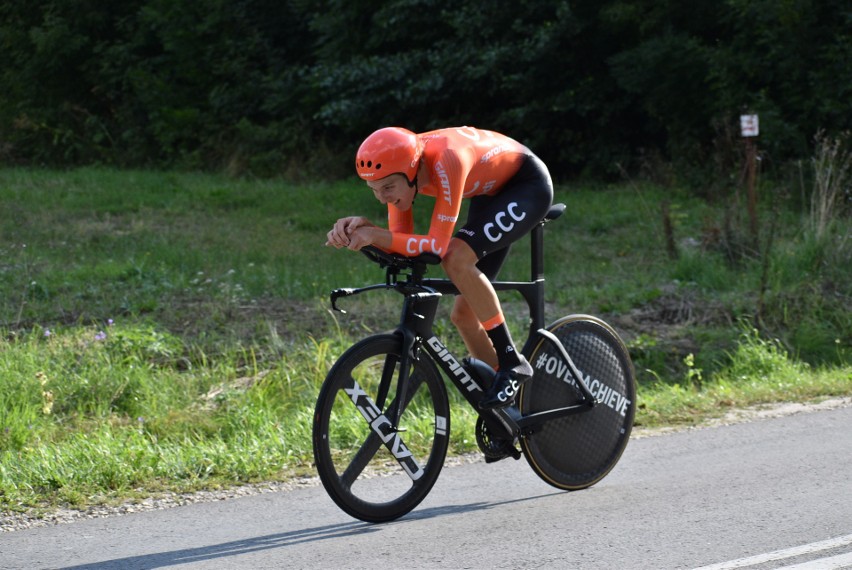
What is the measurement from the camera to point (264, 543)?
16.1 ft

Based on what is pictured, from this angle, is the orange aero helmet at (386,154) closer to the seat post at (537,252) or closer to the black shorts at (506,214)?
the black shorts at (506,214)

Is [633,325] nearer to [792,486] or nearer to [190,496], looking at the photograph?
[792,486]

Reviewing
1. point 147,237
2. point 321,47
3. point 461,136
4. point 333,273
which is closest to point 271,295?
point 333,273

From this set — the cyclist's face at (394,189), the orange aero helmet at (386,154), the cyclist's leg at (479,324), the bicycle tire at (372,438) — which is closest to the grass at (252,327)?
the bicycle tire at (372,438)

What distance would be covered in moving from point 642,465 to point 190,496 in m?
2.41

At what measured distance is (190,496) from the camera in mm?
5668

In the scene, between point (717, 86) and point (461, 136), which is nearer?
point (461, 136)

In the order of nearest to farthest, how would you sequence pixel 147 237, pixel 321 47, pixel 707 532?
1. pixel 707 532
2. pixel 147 237
3. pixel 321 47

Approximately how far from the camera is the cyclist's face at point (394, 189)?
197 inches

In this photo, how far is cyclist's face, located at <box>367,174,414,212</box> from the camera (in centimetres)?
500

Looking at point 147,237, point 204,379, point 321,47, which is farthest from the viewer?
point 321,47

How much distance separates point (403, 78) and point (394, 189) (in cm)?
1700

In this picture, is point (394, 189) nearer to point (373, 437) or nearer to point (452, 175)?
point (452, 175)

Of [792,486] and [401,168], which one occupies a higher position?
[401,168]
